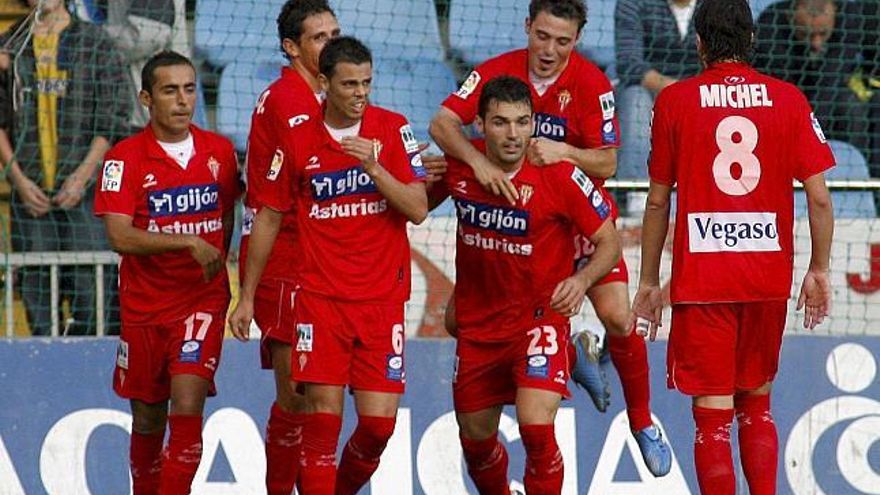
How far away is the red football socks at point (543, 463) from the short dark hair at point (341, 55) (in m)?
1.67

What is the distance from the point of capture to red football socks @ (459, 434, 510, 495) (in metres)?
7.86

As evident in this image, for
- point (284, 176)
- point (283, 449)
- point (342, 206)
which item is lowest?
point (283, 449)

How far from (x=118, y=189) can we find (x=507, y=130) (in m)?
1.76

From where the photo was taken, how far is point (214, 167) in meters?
7.94

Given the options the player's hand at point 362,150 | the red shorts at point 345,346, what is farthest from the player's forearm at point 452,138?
the red shorts at point 345,346

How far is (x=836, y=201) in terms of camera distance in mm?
10453

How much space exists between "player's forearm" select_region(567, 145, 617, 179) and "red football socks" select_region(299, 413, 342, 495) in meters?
1.50

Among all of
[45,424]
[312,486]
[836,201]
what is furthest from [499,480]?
[836,201]

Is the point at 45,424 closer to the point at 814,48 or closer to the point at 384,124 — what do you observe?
the point at 384,124

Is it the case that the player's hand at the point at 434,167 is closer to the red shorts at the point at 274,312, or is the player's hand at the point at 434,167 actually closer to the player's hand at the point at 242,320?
the red shorts at the point at 274,312

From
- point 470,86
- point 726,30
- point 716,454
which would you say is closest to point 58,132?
point 470,86

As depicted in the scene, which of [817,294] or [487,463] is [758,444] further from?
[487,463]

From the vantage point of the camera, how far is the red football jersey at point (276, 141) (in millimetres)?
A: 7793

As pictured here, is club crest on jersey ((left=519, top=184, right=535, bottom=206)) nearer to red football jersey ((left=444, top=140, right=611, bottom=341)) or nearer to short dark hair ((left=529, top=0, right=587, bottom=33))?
red football jersey ((left=444, top=140, right=611, bottom=341))
